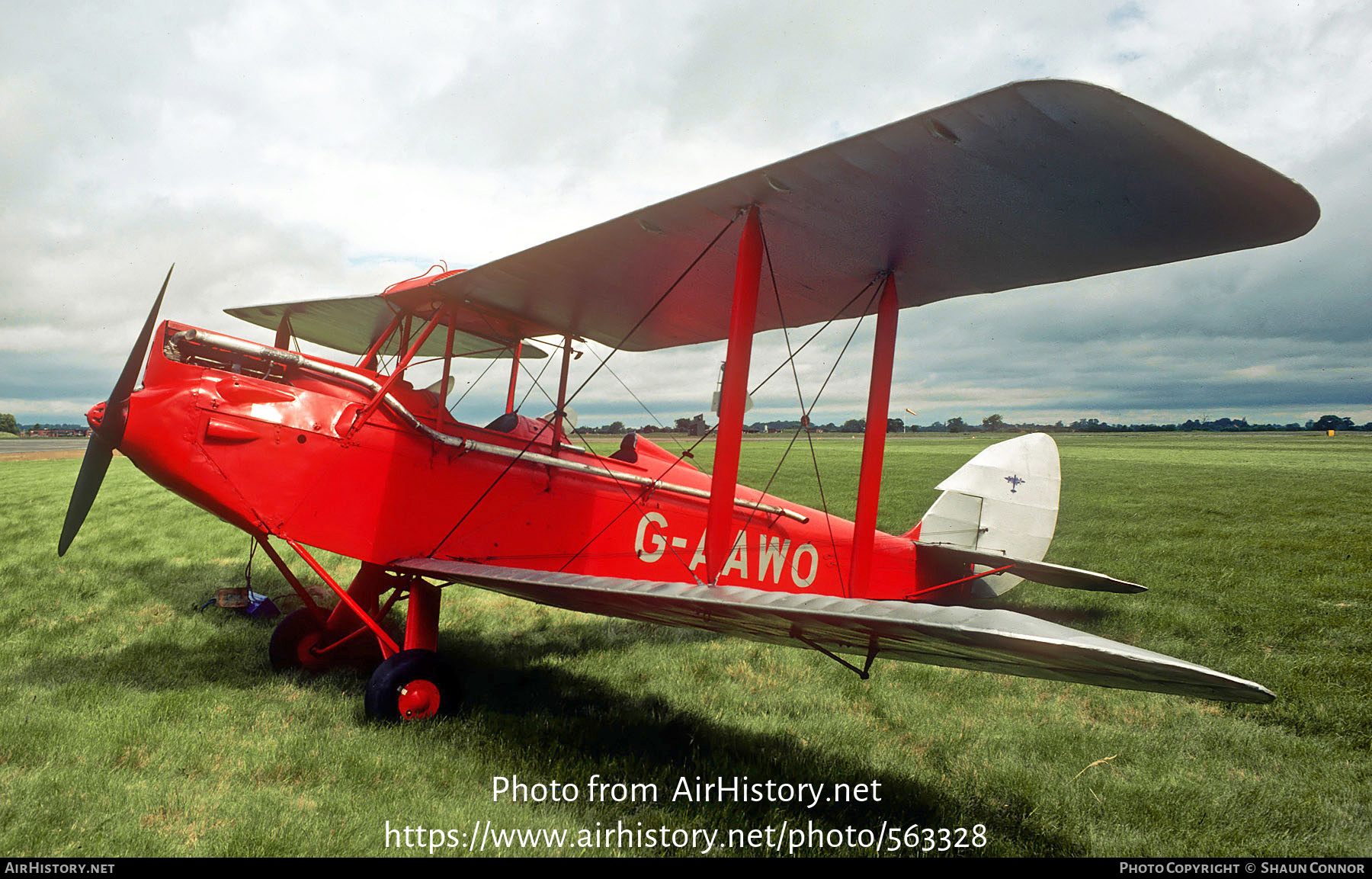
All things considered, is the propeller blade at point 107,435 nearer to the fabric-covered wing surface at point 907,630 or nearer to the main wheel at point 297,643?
the main wheel at point 297,643

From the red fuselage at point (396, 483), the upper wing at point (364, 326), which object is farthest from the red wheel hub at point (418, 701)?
the upper wing at point (364, 326)

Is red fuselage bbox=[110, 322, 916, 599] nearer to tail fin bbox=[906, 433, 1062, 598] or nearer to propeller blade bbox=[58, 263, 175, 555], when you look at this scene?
propeller blade bbox=[58, 263, 175, 555]

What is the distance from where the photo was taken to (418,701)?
3697 mm

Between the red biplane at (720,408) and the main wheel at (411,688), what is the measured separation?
1 cm

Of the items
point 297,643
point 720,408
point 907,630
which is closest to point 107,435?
point 297,643

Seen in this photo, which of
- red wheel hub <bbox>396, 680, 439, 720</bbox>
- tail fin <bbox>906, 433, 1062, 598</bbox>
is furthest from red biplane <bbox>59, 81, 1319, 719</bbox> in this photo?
tail fin <bbox>906, 433, 1062, 598</bbox>

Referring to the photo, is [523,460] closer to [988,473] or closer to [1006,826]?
[1006,826]

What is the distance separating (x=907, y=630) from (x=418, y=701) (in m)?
2.96

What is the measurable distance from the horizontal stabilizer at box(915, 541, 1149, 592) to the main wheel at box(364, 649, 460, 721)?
4.37m

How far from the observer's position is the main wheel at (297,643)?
465 cm

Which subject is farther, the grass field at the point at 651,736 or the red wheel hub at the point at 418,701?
the red wheel hub at the point at 418,701

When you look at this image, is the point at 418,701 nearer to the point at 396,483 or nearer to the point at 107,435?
the point at 396,483

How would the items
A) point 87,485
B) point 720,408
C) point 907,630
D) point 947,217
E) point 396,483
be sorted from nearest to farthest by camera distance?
point 907,630, point 947,217, point 720,408, point 87,485, point 396,483

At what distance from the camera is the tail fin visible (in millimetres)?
6504
